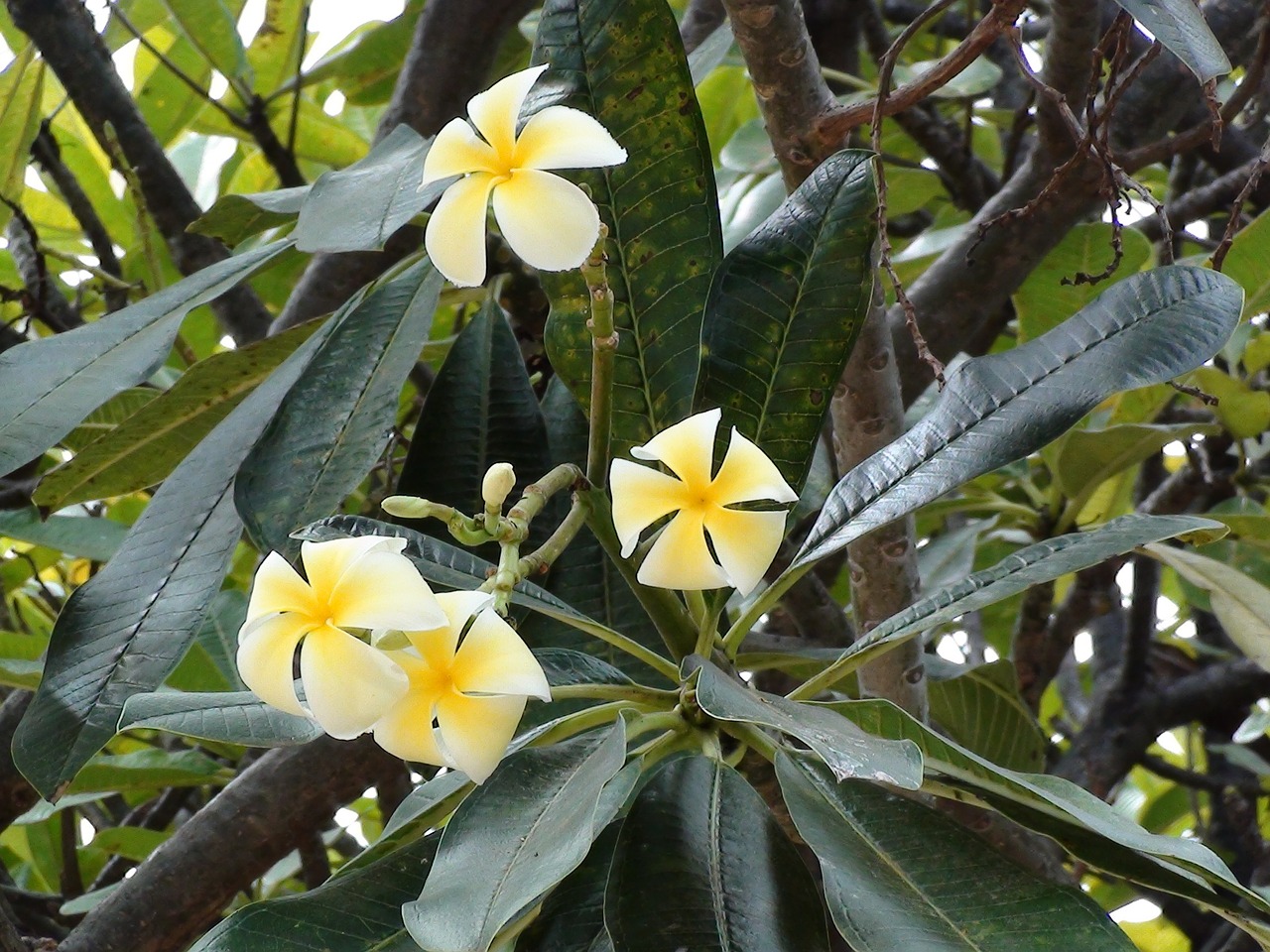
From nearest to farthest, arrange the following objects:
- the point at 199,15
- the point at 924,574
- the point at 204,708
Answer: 1. the point at 204,708
2. the point at 924,574
3. the point at 199,15

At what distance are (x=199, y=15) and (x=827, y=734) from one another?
4.29 ft

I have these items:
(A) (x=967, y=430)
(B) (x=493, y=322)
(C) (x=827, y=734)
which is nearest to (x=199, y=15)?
(B) (x=493, y=322)

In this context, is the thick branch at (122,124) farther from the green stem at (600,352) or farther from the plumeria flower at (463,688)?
the plumeria flower at (463,688)

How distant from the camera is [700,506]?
1.78 feet

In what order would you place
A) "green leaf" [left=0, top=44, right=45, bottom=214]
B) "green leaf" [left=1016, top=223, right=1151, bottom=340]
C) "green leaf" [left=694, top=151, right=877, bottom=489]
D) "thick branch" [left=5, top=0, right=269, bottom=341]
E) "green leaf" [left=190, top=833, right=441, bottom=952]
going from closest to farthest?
"green leaf" [left=190, top=833, right=441, bottom=952] < "green leaf" [left=694, top=151, right=877, bottom=489] < "green leaf" [left=1016, top=223, right=1151, bottom=340] < "thick branch" [left=5, top=0, right=269, bottom=341] < "green leaf" [left=0, top=44, right=45, bottom=214]

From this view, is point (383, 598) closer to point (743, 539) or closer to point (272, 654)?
point (272, 654)

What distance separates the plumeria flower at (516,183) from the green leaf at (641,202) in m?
0.19

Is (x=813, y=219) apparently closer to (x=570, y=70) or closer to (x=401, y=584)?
(x=570, y=70)

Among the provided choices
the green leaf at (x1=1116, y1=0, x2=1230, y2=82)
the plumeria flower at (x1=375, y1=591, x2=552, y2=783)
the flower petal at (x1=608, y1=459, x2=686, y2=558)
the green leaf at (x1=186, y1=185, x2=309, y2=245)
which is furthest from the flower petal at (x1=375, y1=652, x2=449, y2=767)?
the green leaf at (x1=186, y1=185, x2=309, y2=245)

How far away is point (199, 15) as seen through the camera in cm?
147

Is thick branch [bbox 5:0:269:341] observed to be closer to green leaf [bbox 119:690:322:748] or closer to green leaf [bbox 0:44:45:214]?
green leaf [bbox 0:44:45:214]

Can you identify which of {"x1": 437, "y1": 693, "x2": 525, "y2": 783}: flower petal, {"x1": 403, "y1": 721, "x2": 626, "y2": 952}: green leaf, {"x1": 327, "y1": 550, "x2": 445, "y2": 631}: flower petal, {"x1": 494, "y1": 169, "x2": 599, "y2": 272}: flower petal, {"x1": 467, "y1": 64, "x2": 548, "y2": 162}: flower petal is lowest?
{"x1": 403, "y1": 721, "x2": 626, "y2": 952}: green leaf

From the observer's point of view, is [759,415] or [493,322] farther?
[493,322]

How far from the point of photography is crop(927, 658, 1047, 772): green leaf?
1.05 metres
